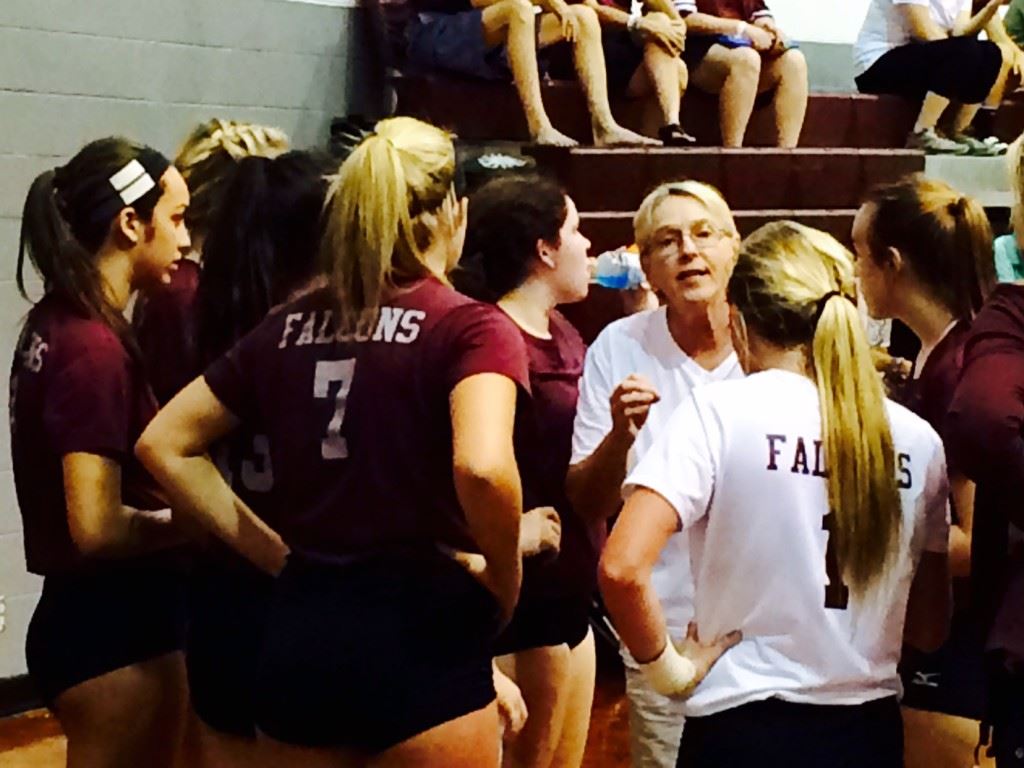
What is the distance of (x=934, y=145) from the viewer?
573 centimetres

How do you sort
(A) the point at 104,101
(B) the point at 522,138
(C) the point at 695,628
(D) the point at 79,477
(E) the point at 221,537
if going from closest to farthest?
(C) the point at 695,628, (E) the point at 221,537, (D) the point at 79,477, (A) the point at 104,101, (B) the point at 522,138

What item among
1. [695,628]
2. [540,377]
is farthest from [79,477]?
[695,628]

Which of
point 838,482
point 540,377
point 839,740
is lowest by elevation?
point 839,740

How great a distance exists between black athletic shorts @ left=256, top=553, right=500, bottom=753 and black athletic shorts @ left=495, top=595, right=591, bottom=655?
0.61 metres

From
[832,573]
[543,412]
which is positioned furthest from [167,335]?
[832,573]

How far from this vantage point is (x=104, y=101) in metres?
4.16

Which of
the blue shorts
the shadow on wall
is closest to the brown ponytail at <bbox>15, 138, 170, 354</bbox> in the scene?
the blue shorts

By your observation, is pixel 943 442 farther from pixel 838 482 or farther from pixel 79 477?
pixel 79 477

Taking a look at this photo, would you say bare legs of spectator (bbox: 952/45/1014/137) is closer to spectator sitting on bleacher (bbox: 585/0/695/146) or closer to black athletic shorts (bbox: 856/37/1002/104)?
black athletic shorts (bbox: 856/37/1002/104)

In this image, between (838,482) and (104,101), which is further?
(104,101)

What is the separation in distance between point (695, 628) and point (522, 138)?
3.45 metres

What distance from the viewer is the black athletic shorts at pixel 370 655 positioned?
1.56m

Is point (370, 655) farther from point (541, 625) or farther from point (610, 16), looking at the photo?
point (610, 16)

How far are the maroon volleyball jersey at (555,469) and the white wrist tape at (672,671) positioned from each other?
0.59 m
